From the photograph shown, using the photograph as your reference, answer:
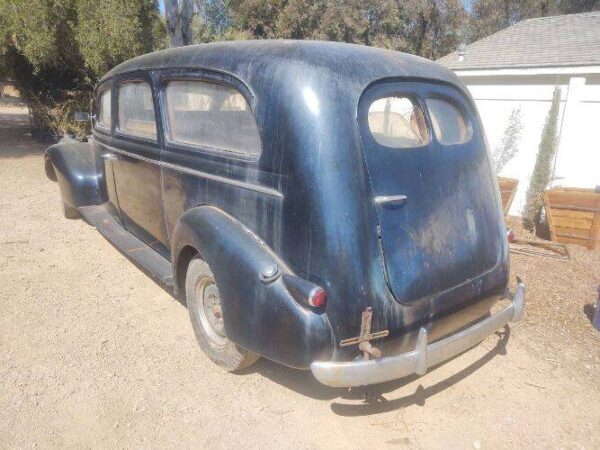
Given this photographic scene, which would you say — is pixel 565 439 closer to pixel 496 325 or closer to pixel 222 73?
pixel 496 325

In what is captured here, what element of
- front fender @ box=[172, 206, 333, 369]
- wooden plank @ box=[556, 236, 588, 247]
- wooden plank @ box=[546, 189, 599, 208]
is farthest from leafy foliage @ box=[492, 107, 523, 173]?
front fender @ box=[172, 206, 333, 369]

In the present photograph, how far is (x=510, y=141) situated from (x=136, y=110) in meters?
6.66

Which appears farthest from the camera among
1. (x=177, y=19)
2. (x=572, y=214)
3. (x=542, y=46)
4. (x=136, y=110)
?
(x=177, y=19)

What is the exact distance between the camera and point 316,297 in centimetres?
214

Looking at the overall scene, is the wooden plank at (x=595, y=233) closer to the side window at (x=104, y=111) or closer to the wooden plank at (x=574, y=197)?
the wooden plank at (x=574, y=197)

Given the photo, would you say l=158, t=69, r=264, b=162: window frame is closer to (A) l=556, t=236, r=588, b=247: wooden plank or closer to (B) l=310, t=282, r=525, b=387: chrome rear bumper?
(B) l=310, t=282, r=525, b=387: chrome rear bumper

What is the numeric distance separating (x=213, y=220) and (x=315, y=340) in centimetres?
98

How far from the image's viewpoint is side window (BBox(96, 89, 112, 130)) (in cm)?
454

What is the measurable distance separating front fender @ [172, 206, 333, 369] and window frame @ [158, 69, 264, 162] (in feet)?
1.25

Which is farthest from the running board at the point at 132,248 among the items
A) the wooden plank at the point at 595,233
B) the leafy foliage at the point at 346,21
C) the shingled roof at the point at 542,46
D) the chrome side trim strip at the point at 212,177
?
the leafy foliage at the point at 346,21

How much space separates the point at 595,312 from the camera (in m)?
3.85

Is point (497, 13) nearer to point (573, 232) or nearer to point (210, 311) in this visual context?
point (573, 232)

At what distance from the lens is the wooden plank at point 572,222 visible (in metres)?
5.94

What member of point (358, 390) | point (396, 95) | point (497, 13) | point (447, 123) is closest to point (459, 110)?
point (447, 123)
